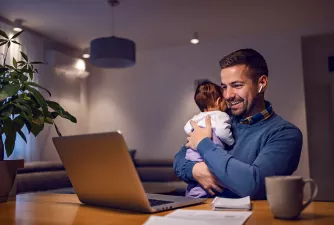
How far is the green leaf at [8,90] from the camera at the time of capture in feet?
4.04

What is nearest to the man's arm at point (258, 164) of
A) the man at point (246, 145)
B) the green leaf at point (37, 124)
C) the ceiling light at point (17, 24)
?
the man at point (246, 145)

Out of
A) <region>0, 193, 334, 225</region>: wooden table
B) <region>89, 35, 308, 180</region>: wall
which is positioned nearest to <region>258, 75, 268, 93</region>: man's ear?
<region>0, 193, 334, 225</region>: wooden table

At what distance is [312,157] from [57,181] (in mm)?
3432

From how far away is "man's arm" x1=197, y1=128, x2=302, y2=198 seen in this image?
1.15m

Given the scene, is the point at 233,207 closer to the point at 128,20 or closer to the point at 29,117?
the point at 29,117

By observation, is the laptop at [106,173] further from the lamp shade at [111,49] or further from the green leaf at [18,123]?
the lamp shade at [111,49]

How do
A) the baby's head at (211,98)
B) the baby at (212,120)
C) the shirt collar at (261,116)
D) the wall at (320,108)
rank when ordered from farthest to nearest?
the wall at (320,108) → the baby's head at (211,98) → the baby at (212,120) → the shirt collar at (261,116)

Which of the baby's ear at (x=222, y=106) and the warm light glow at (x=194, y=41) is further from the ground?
the warm light glow at (x=194, y=41)

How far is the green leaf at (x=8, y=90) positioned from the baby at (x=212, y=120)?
0.72 meters

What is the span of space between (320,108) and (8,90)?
475 cm

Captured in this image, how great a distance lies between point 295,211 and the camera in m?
0.79

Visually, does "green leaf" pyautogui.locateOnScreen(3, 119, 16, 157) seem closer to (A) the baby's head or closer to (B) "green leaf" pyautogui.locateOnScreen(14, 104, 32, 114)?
(B) "green leaf" pyautogui.locateOnScreen(14, 104, 32, 114)

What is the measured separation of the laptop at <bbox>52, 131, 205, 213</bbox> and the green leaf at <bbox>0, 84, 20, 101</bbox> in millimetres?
294

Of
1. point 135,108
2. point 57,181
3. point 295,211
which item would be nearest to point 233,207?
point 295,211
